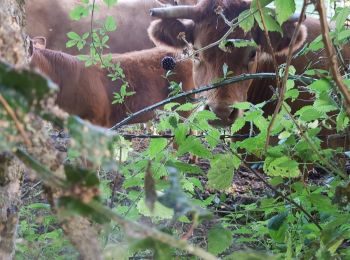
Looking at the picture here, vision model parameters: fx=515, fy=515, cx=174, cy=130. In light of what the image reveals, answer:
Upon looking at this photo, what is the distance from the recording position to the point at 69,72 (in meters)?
4.07

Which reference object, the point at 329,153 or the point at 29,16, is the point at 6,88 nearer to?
the point at 329,153

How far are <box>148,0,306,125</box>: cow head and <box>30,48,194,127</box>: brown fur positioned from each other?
714mm

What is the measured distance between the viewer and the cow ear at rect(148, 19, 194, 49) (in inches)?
140

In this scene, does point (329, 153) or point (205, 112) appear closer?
point (329, 153)

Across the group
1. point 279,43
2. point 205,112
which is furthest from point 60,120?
point 279,43

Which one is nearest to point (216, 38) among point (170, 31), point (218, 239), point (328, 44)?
point (170, 31)

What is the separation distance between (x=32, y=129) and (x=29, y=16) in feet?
18.7

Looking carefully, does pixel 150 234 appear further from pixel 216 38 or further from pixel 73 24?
pixel 73 24

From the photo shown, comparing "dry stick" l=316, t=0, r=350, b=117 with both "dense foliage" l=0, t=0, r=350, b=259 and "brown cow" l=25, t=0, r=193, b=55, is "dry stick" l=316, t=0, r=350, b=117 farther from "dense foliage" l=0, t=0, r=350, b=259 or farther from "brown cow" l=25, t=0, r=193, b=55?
"brown cow" l=25, t=0, r=193, b=55

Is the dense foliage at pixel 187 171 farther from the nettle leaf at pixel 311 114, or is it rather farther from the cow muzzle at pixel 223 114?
the cow muzzle at pixel 223 114

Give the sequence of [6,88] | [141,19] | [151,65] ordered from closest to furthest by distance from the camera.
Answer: [6,88], [151,65], [141,19]

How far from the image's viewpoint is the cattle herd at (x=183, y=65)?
3.27m

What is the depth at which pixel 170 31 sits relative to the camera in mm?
3609

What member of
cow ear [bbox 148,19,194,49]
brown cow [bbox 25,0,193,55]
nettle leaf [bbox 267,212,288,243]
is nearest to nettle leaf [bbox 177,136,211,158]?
nettle leaf [bbox 267,212,288,243]
